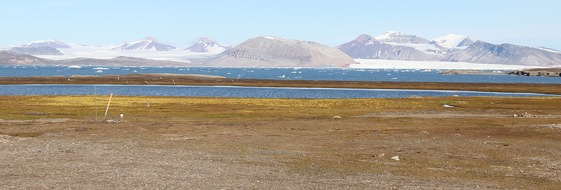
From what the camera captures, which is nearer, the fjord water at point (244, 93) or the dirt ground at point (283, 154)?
the dirt ground at point (283, 154)

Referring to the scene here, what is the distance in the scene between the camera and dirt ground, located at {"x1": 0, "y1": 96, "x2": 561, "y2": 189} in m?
25.2

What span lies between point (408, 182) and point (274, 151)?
36.4 ft

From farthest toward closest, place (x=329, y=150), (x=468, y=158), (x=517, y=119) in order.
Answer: (x=517, y=119) → (x=329, y=150) → (x=468, y=158)

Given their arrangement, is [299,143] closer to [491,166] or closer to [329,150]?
[329,150]

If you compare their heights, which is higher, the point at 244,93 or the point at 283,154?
the point at 283,154

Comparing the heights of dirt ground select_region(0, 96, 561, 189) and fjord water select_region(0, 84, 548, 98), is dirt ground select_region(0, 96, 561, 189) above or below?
above

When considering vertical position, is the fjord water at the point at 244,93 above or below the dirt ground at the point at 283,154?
below

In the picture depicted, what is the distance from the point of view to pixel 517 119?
57938 millimetres

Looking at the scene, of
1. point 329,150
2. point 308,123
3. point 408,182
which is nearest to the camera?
point 408,182

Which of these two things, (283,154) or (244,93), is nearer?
(283,154)

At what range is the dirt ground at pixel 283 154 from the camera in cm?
2523

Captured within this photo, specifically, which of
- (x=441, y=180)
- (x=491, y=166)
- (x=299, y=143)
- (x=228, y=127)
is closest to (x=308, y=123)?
(x=228, y=127)

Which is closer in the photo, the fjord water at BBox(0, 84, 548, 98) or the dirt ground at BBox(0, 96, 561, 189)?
the dirt ground at BBox(0, 96, 561, 189)

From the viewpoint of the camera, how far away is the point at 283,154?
33906 mm
